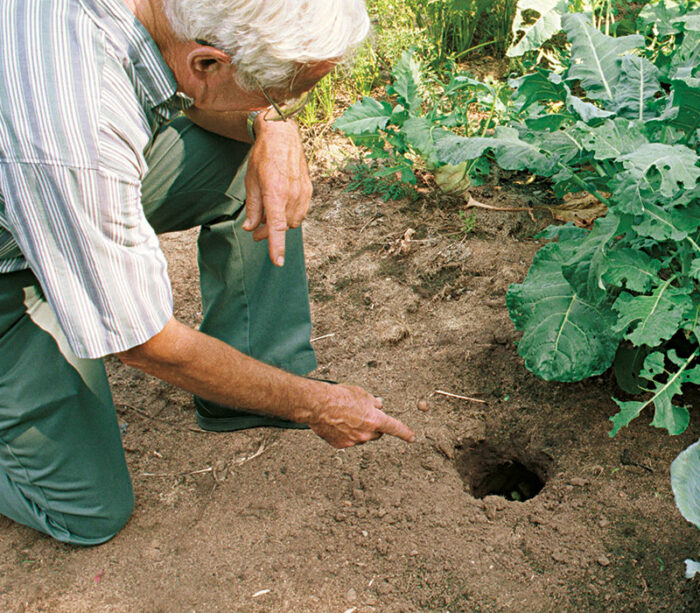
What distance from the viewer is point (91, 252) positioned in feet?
4.92

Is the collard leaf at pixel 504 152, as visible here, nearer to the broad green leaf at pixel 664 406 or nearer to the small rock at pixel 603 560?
the broad green leaf at pixel 664 406

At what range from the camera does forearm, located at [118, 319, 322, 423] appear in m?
1.67

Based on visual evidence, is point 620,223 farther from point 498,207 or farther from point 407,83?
point 407,83

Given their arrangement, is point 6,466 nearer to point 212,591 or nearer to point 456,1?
point 212,591

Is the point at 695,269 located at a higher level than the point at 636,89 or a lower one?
lower

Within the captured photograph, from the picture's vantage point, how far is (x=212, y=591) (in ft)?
6.61

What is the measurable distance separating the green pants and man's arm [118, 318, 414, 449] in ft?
1.52

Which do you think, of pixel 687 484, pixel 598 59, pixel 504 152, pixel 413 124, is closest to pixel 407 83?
pixel 413 124

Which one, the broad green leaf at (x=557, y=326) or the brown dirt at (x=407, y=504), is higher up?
the broad green leaf at (x=557, y=326)

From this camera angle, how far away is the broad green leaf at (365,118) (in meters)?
3.02

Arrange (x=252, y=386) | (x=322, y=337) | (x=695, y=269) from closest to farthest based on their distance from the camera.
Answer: (x=252, y=386) < (x=695, y=269) < (x=322, y=337)

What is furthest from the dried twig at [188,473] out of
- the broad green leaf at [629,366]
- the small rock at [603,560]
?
Result: the broad green leaf at [629,366]

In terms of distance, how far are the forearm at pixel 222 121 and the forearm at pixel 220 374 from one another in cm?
91

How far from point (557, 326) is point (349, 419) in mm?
778
